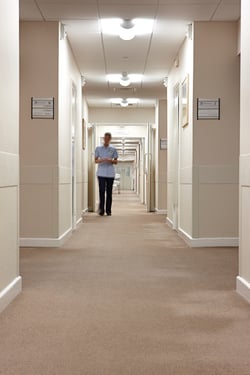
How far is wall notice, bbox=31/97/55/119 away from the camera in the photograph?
6168mm

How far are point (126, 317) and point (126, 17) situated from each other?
4.13 metres

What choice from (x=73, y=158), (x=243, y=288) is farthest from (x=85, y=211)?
(x=243, y=288)

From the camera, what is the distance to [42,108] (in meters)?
6.17

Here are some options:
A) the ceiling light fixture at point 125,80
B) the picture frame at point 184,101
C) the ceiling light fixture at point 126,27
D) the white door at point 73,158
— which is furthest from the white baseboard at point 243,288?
the ceiling light fixture at point 125,80

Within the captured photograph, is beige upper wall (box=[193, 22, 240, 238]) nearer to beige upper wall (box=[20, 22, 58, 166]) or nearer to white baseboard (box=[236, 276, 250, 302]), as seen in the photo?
beige upper wall (box=[20, 22, 58, 166])

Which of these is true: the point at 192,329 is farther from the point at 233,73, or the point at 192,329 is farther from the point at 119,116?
the point at 119,116

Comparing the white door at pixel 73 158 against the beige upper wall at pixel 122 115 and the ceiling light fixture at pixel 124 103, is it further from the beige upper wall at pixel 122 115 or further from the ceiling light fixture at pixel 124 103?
the beige upper wall at pixel 122 115

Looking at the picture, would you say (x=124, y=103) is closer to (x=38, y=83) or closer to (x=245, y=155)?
(x=38, y=83)

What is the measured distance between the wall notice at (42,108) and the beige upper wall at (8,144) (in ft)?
8.13

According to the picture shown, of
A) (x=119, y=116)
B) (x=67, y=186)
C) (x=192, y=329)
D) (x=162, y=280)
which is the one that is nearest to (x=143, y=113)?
(x=119, y=116)

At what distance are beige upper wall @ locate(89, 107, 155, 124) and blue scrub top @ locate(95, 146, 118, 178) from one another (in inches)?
101

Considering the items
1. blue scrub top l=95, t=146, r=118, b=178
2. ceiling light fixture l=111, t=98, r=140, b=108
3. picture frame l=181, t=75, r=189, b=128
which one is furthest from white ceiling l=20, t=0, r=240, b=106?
ceiling light fixture l=111, t=98, r=140, b=108

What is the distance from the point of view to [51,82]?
243 inches

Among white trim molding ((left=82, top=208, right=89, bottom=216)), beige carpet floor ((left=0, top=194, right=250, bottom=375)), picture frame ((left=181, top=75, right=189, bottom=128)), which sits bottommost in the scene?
beige carpet floor ((left=0, top=194, right=250, bottom=375))
